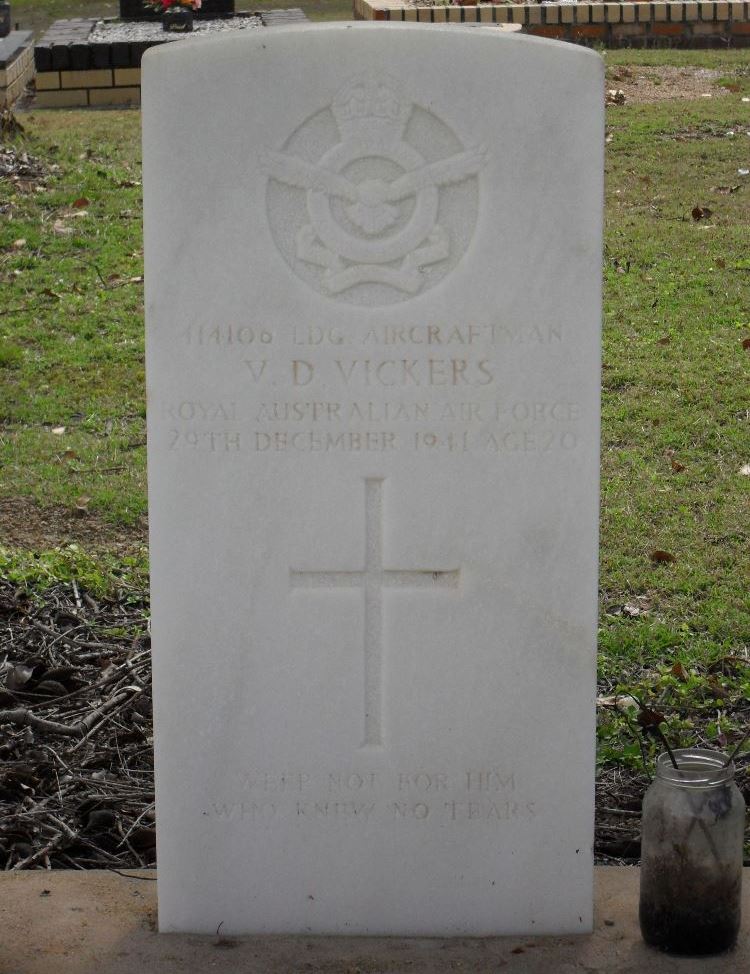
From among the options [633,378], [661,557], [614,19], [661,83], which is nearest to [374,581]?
[661,557]

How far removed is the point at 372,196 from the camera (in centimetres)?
284

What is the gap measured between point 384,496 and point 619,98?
8.08 m

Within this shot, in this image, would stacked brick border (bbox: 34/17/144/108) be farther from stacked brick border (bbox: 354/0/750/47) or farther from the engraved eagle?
the engraved eagle

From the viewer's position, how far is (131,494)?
18.4 feet

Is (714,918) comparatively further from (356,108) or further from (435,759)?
(356,108)

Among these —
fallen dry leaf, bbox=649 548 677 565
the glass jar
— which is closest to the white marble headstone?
the glass jar

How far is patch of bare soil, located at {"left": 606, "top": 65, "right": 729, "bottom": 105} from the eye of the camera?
10633mm

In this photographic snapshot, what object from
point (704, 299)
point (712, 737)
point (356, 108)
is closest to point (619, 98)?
point (704, 299)

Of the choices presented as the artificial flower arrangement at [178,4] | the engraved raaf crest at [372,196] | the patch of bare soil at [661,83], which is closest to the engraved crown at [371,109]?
the engraved raaf crest at [372,196]

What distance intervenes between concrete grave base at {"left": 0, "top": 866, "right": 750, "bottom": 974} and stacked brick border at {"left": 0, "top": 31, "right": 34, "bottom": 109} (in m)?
8.81

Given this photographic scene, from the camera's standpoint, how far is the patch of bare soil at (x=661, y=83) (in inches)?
419

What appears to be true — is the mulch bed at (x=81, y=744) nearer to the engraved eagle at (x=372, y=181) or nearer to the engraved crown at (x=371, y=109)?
the engraved eagle at (x=372, y=181)

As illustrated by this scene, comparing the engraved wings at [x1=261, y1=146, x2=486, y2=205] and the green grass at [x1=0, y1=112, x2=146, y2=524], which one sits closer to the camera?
the engraved wings at [x1=261, y1=146, x2=486, y2=205]

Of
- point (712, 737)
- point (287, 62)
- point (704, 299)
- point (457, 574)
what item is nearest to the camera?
point (287, 62)
